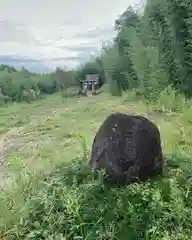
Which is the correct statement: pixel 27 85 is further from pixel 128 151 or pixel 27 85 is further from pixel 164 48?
pixel 128 151

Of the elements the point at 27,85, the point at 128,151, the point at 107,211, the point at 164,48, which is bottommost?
the point at 27,85

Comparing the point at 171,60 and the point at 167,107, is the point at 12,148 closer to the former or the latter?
the point at 167,107

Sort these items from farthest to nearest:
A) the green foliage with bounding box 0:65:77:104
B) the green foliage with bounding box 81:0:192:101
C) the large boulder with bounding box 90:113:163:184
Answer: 1. the green foliage with bounding box 0:65:77:104
2. the green foliage with bounding box 81:0:192:101
3. the large boulder with bounding box 90:113:163:184

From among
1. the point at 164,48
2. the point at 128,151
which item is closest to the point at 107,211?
the point at 128,151

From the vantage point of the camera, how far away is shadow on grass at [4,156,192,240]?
297cm

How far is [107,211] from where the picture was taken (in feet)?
10.2

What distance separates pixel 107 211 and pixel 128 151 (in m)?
0.63

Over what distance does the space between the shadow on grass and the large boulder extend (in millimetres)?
140

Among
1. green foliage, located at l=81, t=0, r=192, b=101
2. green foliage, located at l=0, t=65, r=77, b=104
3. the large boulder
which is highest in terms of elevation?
green foliage, located at l=81, t=0, r=192, b=101

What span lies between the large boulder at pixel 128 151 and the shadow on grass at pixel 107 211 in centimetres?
14

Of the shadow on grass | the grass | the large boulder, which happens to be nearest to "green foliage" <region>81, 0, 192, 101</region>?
the large boulder

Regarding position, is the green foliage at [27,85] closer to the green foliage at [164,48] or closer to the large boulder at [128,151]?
the green foliage at [164,48]

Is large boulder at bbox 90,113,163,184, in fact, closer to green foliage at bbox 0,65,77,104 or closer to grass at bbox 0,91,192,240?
grass at bbox 0,91,192,240

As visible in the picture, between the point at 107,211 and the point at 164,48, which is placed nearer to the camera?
the point at 107,211
